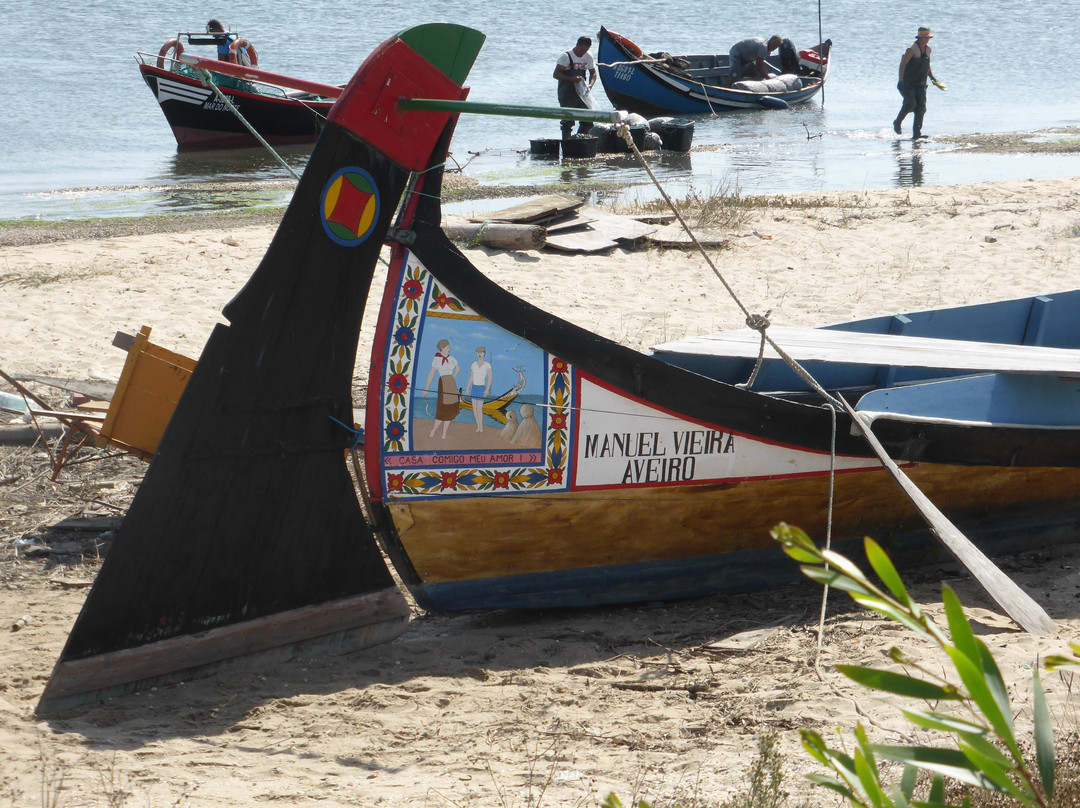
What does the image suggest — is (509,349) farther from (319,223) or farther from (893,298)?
(893,298)

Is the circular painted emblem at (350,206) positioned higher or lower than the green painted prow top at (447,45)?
lower

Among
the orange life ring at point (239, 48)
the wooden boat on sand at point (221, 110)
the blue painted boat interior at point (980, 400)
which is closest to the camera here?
the blue painted boat interior at point (980, 400)

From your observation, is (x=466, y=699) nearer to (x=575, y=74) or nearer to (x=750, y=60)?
(x=575, y=74)

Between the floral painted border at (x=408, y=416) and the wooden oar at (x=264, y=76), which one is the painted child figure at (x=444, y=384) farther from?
the wooden oar at (x=264, y=76)

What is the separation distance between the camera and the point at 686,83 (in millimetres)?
24750

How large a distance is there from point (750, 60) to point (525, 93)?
20.8 ft

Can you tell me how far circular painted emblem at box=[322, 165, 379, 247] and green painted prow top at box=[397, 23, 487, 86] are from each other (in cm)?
48

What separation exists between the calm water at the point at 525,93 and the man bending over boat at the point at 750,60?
1.60 metres

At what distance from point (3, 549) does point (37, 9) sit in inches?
1654

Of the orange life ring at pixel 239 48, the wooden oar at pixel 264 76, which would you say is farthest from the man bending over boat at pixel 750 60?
the wooden oar at pixel 264 76

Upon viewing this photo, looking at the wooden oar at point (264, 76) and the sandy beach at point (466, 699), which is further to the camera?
the wooden oar at point (264, 76)

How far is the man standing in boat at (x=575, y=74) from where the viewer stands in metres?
19.4

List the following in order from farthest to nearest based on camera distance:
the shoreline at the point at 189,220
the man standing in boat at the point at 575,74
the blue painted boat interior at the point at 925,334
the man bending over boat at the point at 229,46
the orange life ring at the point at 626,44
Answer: the orange life ring at the point at 626,44, the man standing in boat at the point at 575,74, the man bending over boat at the point at 229,46, the shoreline at the point at 189,220, the blue painted boat interior at the point at 925,334

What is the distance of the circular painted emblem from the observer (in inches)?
136
